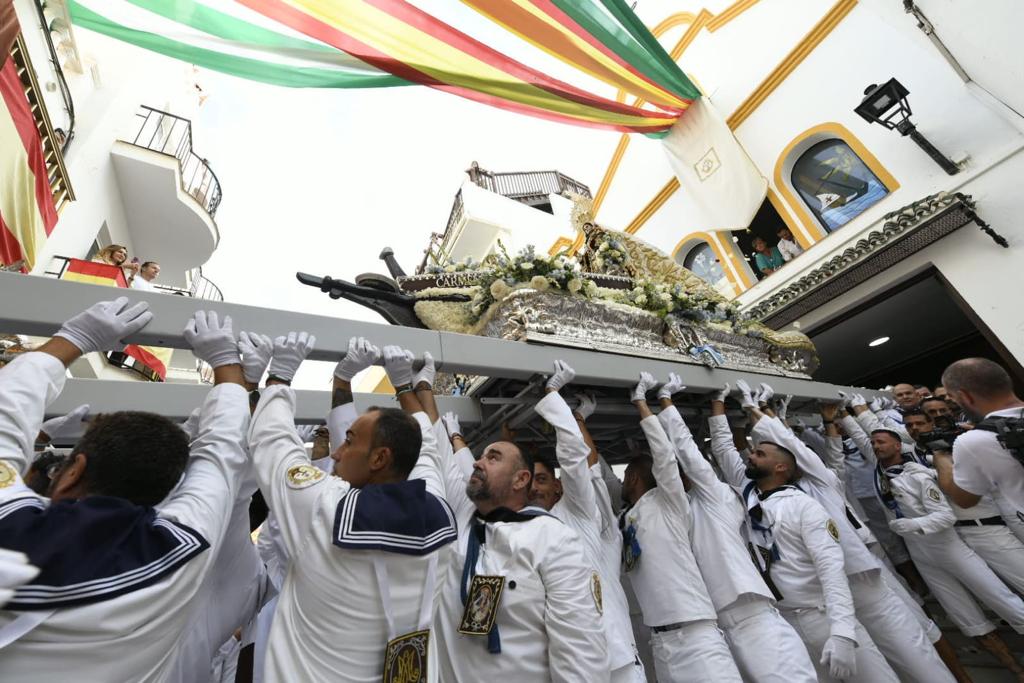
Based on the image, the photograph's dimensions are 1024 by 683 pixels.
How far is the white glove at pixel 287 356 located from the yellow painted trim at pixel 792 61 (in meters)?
9.17

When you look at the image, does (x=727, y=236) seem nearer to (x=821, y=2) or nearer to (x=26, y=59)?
(x=821, y=2)

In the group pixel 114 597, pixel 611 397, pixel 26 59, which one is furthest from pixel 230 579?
pixel 26 59

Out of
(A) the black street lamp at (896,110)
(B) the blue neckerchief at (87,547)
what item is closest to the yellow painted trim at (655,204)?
(A) the black street lamp at (896,110)

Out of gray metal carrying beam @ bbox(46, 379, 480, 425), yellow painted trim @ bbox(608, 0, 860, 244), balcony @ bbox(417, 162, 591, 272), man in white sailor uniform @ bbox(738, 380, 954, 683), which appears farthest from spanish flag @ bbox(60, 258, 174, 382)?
yellow painted trim @ bbox(608, 0, 860, 244)

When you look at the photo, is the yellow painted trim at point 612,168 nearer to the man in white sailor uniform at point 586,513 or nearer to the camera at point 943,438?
the camera at point 943,438

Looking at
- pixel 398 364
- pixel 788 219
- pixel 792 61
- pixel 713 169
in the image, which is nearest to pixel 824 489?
pixel 398 364

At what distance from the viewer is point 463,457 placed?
2682 mm

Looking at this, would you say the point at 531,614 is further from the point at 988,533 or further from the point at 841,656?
the point at 988,533

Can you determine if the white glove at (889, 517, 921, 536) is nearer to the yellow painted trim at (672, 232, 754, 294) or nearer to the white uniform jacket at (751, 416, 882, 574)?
the white uniform jacket at (751, 416, 882, 574)

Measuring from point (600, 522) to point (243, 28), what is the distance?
4.16 meters

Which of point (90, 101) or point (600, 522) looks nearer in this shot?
point (600, 522)

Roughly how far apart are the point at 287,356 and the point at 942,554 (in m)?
4.89

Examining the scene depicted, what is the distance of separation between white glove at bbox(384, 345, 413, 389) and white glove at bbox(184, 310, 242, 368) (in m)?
0.58

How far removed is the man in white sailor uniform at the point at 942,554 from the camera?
11.5 ft
